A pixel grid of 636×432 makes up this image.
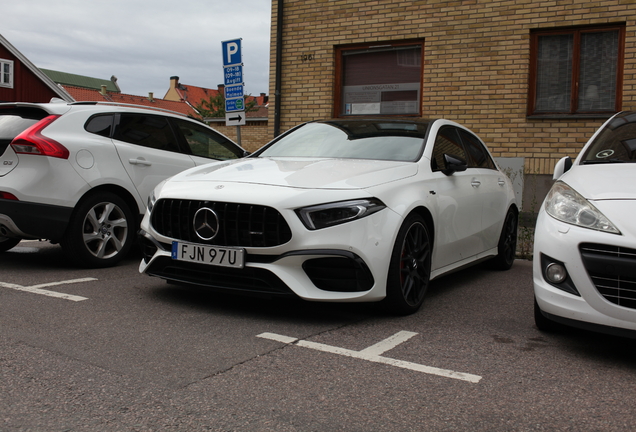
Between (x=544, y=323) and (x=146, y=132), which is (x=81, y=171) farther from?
(x=544, y=323)

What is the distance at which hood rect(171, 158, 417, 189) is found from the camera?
4.40 metres

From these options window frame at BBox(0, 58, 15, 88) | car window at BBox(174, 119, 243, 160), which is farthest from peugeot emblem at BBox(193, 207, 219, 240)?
window frame at BBox(0, 58, 15, 88)

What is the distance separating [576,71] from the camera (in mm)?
10094

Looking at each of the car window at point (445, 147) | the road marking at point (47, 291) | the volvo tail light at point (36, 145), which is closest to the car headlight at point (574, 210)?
the car window at point (445, 147)

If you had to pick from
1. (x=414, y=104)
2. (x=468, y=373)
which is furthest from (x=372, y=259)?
(x=414, y=104)

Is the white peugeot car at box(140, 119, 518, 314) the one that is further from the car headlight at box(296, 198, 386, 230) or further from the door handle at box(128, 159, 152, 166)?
the door handle at box(128, 159, 152, 166)

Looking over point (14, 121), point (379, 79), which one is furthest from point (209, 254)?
point (379, 79)

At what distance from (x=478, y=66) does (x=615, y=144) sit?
6.34 meters

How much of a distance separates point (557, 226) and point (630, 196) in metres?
0.41

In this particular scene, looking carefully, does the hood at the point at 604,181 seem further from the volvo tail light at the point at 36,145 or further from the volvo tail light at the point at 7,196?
the volvo tail light at the point at 7,196

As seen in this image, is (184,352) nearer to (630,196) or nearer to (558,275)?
(558,275)

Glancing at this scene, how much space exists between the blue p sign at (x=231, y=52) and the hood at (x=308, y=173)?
16.1 ft

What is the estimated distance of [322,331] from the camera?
4117 millimetres

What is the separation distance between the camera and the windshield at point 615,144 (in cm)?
444
